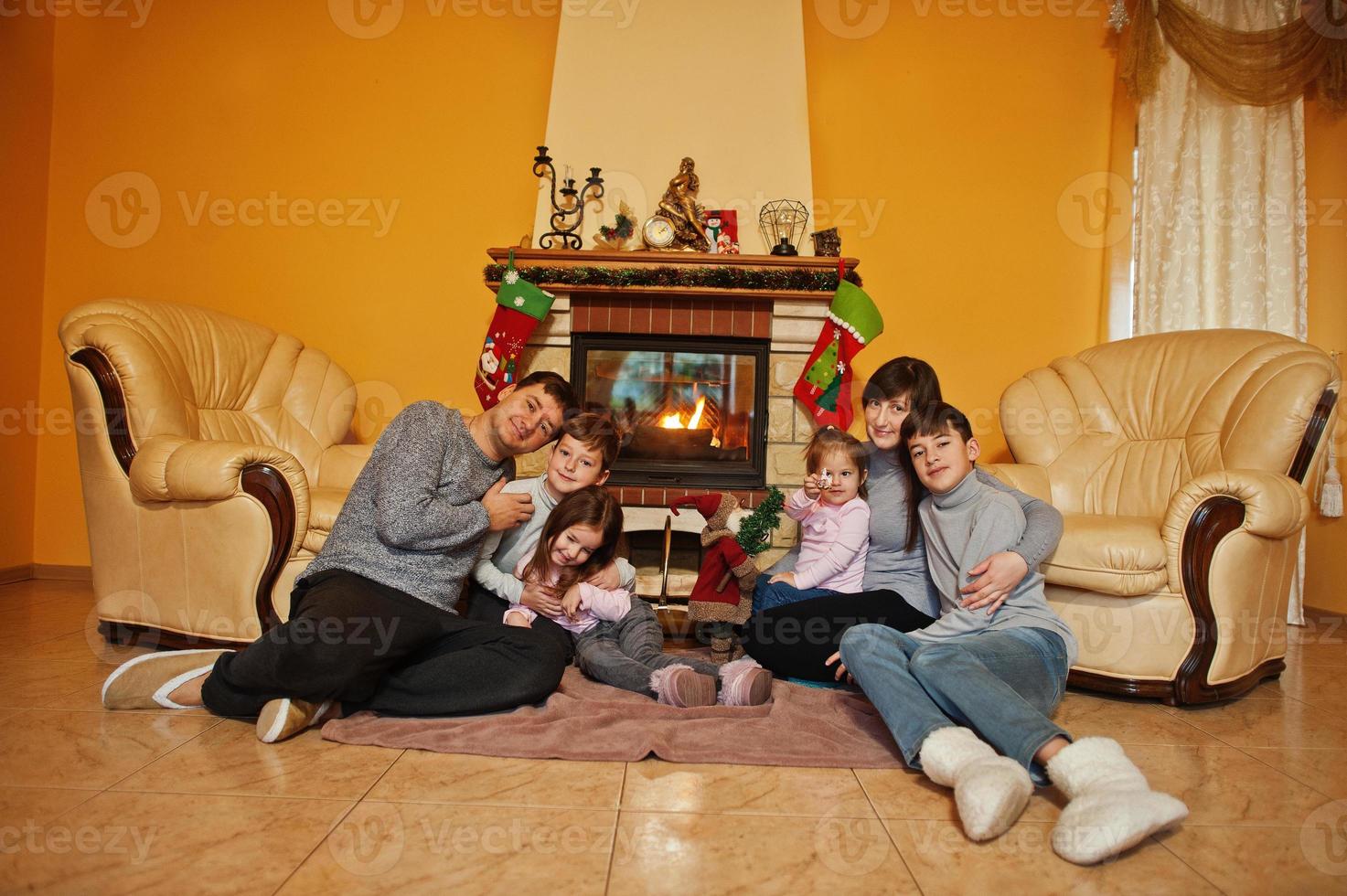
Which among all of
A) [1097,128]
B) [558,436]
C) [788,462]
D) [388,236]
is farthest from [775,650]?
[1097,128]

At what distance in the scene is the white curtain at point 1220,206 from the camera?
3.61m

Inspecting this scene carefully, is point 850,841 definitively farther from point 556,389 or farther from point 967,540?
point 556,389

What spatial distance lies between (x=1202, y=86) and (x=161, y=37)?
4675 millimetres

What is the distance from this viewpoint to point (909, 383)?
2324mm

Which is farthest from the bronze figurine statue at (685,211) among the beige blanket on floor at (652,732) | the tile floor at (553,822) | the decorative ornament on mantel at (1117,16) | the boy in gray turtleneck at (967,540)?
the tile floor at (553,822)

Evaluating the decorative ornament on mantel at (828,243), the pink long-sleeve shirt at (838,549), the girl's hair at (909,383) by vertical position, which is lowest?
the pink long-sleeve shirt at (838,549)

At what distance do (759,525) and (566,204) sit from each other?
1.82 m

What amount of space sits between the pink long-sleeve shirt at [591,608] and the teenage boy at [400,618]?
0.75 ft

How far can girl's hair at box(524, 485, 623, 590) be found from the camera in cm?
229

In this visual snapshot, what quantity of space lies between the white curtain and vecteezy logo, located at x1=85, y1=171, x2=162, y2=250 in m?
4.48

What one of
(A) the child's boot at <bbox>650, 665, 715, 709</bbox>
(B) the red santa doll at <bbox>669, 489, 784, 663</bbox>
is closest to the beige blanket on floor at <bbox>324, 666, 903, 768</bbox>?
(A) the child's boot at <bbox>650, 665, 715, 709</bbox>

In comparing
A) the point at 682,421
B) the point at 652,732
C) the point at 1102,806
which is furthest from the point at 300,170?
the point at 1102,806

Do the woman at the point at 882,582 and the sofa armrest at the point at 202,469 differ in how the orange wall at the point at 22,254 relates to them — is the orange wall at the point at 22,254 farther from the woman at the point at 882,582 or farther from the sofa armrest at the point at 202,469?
the woman at the point at 882,582

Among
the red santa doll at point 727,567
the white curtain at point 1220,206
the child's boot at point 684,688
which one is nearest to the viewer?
the child's boot at point 684,688
